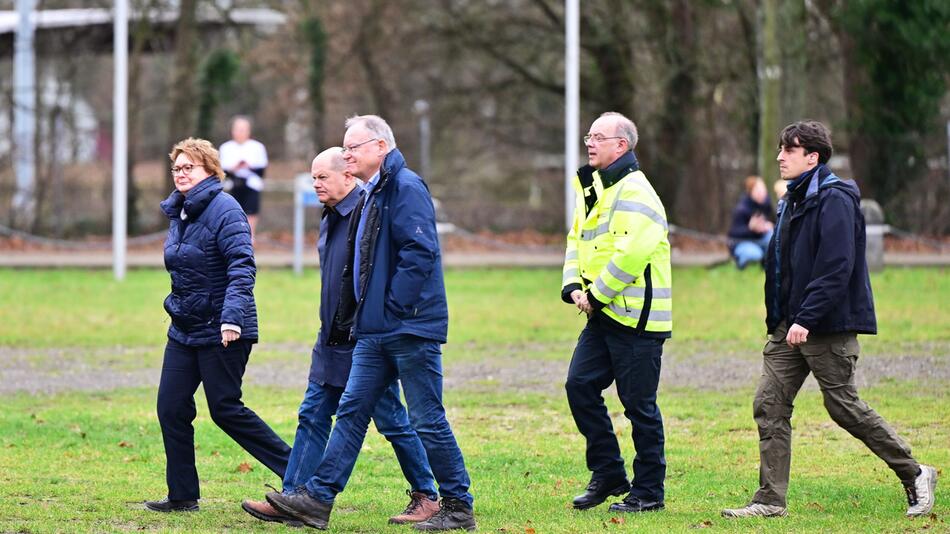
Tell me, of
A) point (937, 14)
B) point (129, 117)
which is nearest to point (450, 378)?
point (937, 14)

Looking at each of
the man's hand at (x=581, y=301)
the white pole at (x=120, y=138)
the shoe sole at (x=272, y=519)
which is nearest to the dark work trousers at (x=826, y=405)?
the man's hand at (x=581, y=301)

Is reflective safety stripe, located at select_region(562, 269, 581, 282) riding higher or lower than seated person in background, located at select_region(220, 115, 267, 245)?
lower

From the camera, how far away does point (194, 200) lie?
743cm

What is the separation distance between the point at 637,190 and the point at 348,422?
1775mm

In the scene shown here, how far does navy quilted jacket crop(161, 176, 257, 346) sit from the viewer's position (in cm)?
734

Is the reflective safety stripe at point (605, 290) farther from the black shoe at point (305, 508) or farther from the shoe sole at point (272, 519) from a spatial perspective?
the shoe sole at point (272, 519)

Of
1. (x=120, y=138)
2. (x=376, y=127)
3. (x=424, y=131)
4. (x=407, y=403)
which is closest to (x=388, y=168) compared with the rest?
(x=376, y=127)

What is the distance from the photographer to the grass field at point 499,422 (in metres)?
7.39

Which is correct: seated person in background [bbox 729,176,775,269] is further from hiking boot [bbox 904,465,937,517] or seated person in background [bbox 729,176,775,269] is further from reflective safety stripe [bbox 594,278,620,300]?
reflective safety stripe [bbox 594,278,620,300]

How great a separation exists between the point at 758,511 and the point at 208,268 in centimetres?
290

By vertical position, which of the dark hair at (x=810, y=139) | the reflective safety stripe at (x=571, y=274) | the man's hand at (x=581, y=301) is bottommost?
the man's hand at (x=581, y=301)

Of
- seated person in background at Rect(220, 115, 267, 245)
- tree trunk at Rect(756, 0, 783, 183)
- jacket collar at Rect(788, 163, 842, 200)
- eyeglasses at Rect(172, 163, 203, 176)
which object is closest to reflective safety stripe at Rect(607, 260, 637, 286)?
jacket collar at Rect(788, 163, 842, 200)

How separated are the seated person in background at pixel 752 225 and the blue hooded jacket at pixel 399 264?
15.0m

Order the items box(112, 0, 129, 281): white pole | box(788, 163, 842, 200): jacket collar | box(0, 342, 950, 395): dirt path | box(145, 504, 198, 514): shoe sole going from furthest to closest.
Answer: box(112, 0, 129, 281): white pole → box(0, 342, 950, 395): dirt path → box(145, 504, 198, 514): shoe sole → box(788, 163, 842, 200): jacket collar
